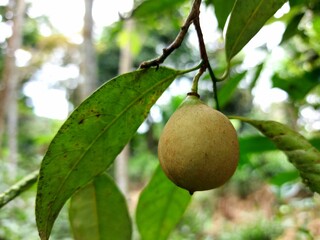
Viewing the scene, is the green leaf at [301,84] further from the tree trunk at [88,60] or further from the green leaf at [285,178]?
the tree trunk at [88,60]

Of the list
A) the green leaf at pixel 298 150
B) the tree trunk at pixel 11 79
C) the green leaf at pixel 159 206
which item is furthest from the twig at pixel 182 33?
the tree trunk at pixel 11 79

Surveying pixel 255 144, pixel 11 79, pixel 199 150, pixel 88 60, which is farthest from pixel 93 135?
pixel 11 79

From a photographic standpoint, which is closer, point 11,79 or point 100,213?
point 100,213

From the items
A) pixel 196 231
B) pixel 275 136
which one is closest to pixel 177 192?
pixel 275 136

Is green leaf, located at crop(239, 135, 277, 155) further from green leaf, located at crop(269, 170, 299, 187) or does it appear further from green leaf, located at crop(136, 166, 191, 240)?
green leaf, located at crop(136, 166, 191, 240)

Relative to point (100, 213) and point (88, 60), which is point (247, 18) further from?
point (88, 60)

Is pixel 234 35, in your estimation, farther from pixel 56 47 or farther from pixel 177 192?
pixel 56 47
